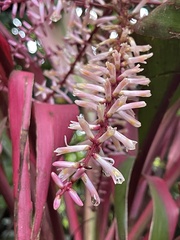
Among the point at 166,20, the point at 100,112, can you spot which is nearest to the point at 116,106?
the point at 100,112

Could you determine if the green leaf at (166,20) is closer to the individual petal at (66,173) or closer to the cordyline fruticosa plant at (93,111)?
the cordyline fruticosa plant at (93,111)

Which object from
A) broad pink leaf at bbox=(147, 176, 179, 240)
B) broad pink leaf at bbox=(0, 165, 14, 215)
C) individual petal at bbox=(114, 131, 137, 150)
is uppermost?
individual petal at bbox=(114, 131, 137, 150)

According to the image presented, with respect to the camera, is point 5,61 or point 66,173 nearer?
point 66,173

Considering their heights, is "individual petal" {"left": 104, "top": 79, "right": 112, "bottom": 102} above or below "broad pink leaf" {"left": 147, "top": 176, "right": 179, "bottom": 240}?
above

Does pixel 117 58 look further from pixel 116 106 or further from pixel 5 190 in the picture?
pixel 5 190

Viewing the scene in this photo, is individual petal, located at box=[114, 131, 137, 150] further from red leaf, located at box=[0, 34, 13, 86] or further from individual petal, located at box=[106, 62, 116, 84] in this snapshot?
red leaf, located at box=[0, 34, 13, 86]

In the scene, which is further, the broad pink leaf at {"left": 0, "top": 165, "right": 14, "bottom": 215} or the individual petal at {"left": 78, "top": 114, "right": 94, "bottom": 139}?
the broad pink leaf at {"left": 0, "top": 165, "right": 14, "bottom": 215}

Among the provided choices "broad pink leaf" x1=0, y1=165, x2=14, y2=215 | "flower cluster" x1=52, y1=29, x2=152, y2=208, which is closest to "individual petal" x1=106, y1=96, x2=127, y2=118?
"flower cluster" x1=52, y1=29, x2=152, y2=208
